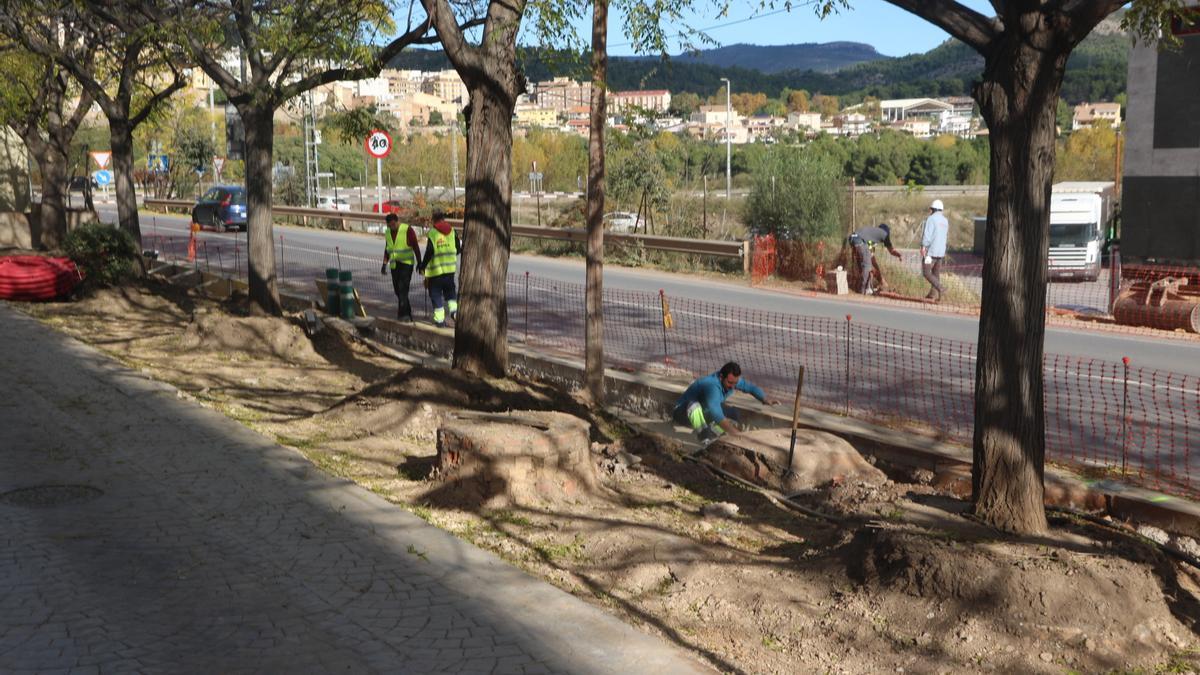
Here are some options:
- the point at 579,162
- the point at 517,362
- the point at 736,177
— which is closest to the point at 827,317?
the point at 517,362

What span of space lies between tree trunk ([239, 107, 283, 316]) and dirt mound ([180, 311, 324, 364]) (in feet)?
→ 4.71

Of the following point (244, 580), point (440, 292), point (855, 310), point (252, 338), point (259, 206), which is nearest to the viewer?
point (244, 580)

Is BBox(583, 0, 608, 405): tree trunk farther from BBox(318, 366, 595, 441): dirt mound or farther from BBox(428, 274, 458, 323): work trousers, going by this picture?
BBox(428, 274, 458, 323): work trousers

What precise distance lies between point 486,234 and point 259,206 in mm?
6536

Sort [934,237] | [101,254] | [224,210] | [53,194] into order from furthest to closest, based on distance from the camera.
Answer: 1. [224,210]
2. [53,194]
3. [934,237]
4. [101,254]

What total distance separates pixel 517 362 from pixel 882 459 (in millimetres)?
5621

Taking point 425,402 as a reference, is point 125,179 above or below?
above

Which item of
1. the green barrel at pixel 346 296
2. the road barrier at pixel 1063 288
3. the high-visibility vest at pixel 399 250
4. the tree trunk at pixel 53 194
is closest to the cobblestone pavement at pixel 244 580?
the green barrel at pixel 346 296

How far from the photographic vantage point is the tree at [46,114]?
2408cm

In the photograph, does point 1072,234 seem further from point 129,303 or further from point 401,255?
point 129,303

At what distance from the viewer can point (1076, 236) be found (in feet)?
90.3

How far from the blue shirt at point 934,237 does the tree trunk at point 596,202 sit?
1093 centimetres

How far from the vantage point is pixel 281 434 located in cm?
1016

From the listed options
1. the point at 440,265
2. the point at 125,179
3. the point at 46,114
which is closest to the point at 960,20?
the point at 440,265
